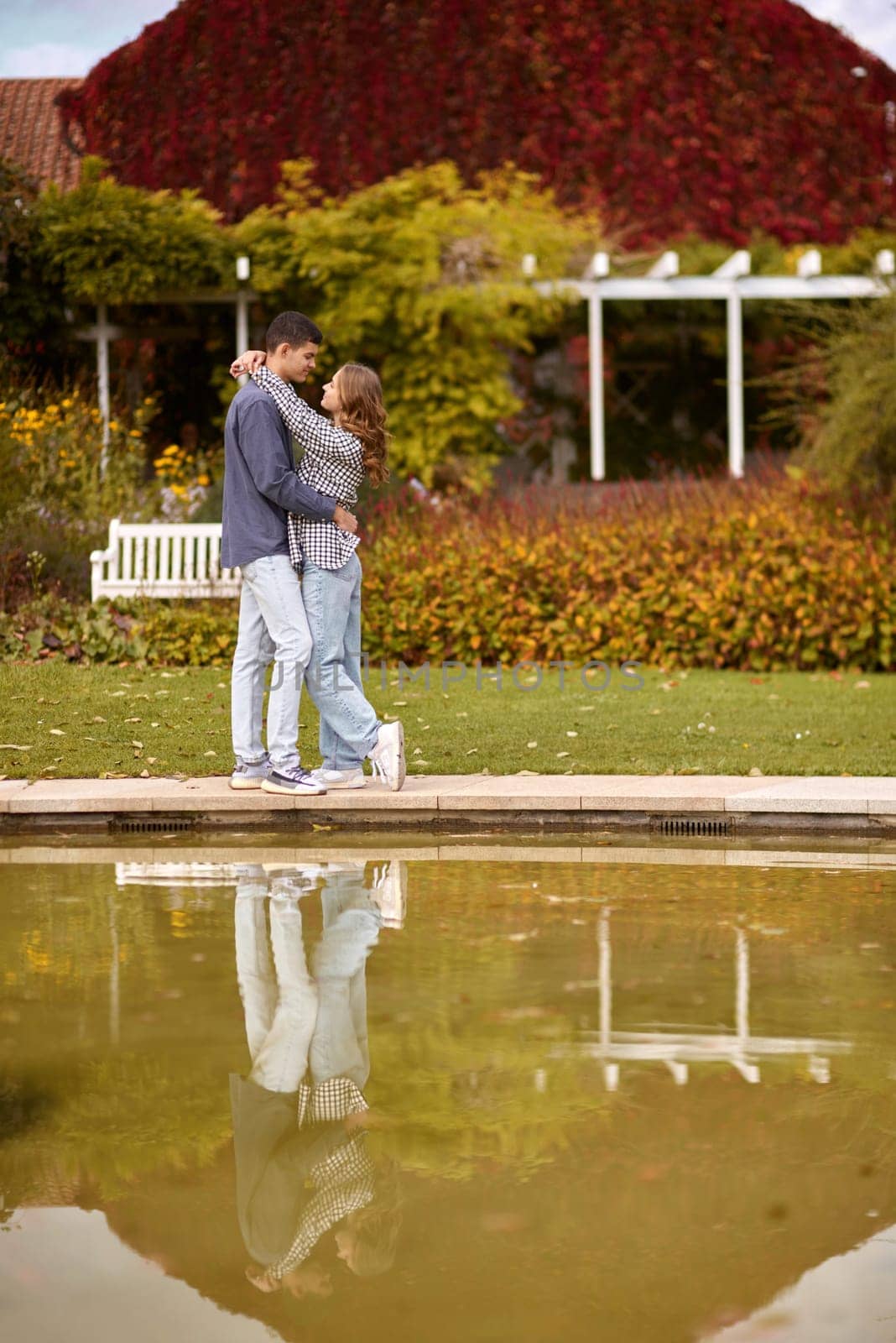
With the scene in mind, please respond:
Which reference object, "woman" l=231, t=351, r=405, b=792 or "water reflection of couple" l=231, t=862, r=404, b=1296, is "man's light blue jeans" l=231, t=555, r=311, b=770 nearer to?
"woman" l=231, t=351, r=405, b=792

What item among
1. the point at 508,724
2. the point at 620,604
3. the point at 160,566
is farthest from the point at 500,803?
the point at 160,566

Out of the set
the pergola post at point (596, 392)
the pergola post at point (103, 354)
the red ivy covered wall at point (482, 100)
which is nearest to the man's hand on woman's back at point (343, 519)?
the pergola post at point (103, 354)

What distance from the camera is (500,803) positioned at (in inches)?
266

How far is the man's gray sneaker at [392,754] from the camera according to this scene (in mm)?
6742

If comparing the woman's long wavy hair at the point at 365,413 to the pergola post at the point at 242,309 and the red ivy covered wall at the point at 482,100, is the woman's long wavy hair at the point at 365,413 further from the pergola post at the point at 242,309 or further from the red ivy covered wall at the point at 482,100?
the red ivy covered wall at the point at 482,100

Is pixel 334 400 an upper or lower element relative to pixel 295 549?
upper

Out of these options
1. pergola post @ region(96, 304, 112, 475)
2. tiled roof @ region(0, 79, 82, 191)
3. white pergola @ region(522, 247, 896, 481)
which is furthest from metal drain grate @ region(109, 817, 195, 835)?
tiled roof @ region(0, 79, 82, 191)

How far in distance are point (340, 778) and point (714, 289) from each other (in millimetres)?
14200

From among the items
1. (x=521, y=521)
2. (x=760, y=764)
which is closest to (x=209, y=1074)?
(x=760, y=764)

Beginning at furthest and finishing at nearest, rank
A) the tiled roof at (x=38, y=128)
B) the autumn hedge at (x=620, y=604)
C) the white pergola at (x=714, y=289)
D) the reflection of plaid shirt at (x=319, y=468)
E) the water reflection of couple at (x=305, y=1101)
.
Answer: the tiled roof at (x=38, y=128), the white pergola at (x=714, y=289), the autumn hedge at (x=620, y=604), the reflection of plaid shirt at (x=319, y=468), the water reflection of couple at (x=305, y=1101)

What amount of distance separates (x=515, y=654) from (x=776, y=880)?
649 centimetres

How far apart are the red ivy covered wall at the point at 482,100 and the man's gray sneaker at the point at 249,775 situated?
17.8 m

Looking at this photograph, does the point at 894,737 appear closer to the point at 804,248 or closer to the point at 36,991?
the point at 36,991

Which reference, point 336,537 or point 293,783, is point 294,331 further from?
point 293,783
